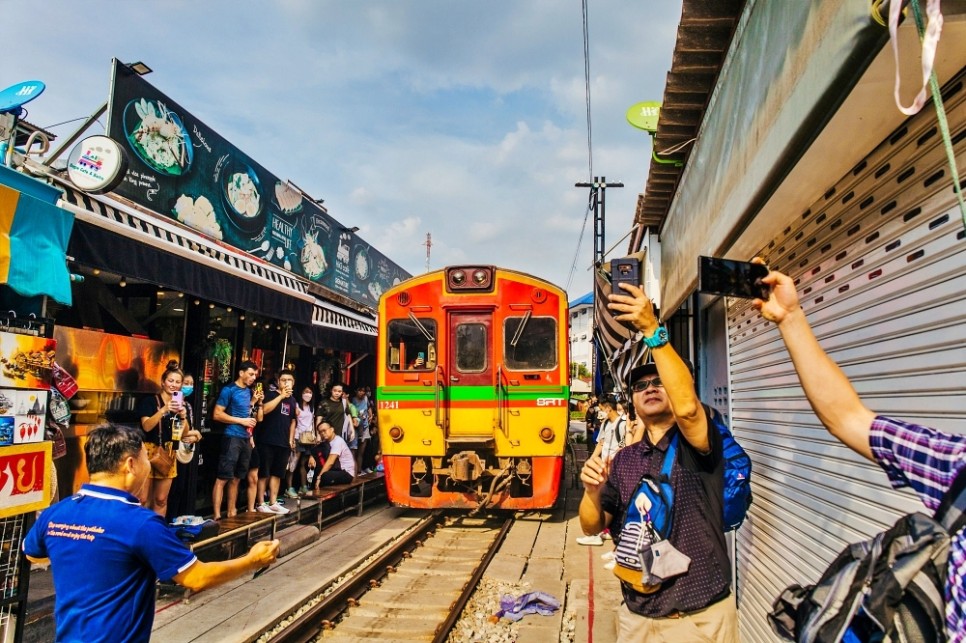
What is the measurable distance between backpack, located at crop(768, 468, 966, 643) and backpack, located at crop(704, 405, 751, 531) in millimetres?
1007

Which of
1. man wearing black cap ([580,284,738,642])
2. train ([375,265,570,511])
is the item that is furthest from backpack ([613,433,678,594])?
train ([375,265,570,511])

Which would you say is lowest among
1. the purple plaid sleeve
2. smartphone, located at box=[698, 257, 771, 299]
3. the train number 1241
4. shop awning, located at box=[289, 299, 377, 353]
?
the purple plaid sleeve

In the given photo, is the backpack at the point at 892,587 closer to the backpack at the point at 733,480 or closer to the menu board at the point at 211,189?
the backpack at the point at 733,480

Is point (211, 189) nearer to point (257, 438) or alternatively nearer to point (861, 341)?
point (257, 438)

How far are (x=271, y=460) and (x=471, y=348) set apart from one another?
9.65 ft

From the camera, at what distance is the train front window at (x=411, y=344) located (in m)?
8.50

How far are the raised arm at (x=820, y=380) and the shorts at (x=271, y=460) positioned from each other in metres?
7.00

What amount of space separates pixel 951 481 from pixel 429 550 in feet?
22.0

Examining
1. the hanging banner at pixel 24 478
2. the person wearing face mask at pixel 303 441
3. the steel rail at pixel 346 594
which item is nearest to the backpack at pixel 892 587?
the steel rail at pixel 346 594

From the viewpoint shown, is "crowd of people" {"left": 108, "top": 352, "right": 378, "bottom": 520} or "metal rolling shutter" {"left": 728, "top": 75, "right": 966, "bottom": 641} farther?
"crowd of people" {"left": 108, "top": 352, "right": 378, "bottom": 520}

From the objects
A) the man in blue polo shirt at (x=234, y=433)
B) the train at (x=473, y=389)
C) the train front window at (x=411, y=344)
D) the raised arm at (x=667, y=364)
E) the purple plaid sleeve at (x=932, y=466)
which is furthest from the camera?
the train front window at (x=411, y=344)

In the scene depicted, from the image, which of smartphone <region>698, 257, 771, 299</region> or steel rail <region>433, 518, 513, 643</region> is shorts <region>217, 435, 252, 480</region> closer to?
steel rail <region>433, 518, 513, 643</region>

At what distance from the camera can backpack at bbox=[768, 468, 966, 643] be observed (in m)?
1.11

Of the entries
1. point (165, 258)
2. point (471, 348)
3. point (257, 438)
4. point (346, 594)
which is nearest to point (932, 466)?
point (346, 594)
